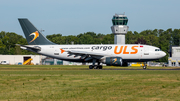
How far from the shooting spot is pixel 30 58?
388 feet

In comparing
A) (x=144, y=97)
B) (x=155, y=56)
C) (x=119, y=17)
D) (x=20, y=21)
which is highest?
(x=119, y=17)

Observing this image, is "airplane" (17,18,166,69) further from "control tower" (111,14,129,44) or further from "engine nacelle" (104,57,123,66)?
"control tower" (111,14,129,44)

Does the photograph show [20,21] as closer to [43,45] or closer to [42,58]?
[43,45]

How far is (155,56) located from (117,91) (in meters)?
31.8

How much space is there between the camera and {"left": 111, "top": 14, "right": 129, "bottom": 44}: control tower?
5507 inches

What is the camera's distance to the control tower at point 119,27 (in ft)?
459

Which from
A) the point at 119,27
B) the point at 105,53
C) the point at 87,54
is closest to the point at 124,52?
the point at 105,53

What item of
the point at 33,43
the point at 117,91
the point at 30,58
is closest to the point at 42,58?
the point at 30,58

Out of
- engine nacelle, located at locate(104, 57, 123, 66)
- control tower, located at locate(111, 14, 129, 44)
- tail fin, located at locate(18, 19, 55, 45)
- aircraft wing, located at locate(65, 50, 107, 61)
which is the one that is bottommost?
engine nacelle, located at locate(104, 57, 123, 66)

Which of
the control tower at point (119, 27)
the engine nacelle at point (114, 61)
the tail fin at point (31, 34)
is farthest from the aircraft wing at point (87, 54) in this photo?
the control tower at point (119, 27)

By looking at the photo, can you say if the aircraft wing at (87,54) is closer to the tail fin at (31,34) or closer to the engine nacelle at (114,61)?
the engine nacelle at (114,61)

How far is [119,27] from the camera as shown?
459 ft

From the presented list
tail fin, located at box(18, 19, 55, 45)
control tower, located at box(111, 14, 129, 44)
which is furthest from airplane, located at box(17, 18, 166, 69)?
control tower, located at box(111, 14, 129, 44)

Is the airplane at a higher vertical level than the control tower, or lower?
lower
